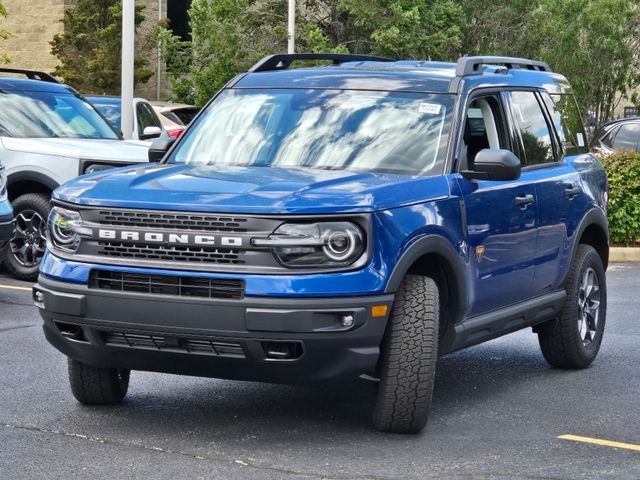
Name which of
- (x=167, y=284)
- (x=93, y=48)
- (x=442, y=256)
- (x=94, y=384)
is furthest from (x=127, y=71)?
(x=93, y=48)

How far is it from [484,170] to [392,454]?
66.5 inches

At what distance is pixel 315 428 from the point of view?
23.8 feet

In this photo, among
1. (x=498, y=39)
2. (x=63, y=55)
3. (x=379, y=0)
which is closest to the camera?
(x=379, y=0)

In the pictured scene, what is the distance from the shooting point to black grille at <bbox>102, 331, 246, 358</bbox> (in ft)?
21.6

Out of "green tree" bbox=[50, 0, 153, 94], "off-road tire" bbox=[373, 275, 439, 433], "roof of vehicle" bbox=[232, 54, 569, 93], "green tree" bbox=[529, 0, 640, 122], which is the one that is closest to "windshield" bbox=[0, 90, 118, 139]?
"roof of vehicle" bbox=[232, 54, 569, 93]

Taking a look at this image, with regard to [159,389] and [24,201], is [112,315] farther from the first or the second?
[24,201]

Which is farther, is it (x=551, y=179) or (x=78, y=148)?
(x=78, y=148)

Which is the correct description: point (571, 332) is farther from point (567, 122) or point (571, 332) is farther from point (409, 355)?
point (409, 355)

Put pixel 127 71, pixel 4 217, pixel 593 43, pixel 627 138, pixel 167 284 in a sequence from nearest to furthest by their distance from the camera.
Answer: pixel 167 284, pixel 4 217, pixel 127 71, pixel 627 138, pixel 593 43

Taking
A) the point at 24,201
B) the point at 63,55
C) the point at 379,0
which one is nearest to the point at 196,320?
the point at 24,201

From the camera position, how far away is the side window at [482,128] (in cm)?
811

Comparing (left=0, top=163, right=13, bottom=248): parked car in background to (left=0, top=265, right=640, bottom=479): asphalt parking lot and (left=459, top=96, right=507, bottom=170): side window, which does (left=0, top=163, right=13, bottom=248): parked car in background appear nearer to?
(left=0, top=265, right=640, bottom=479): asphalt parking lot

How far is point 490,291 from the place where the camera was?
7832 millimetres

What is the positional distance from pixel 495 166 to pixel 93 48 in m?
36.7
